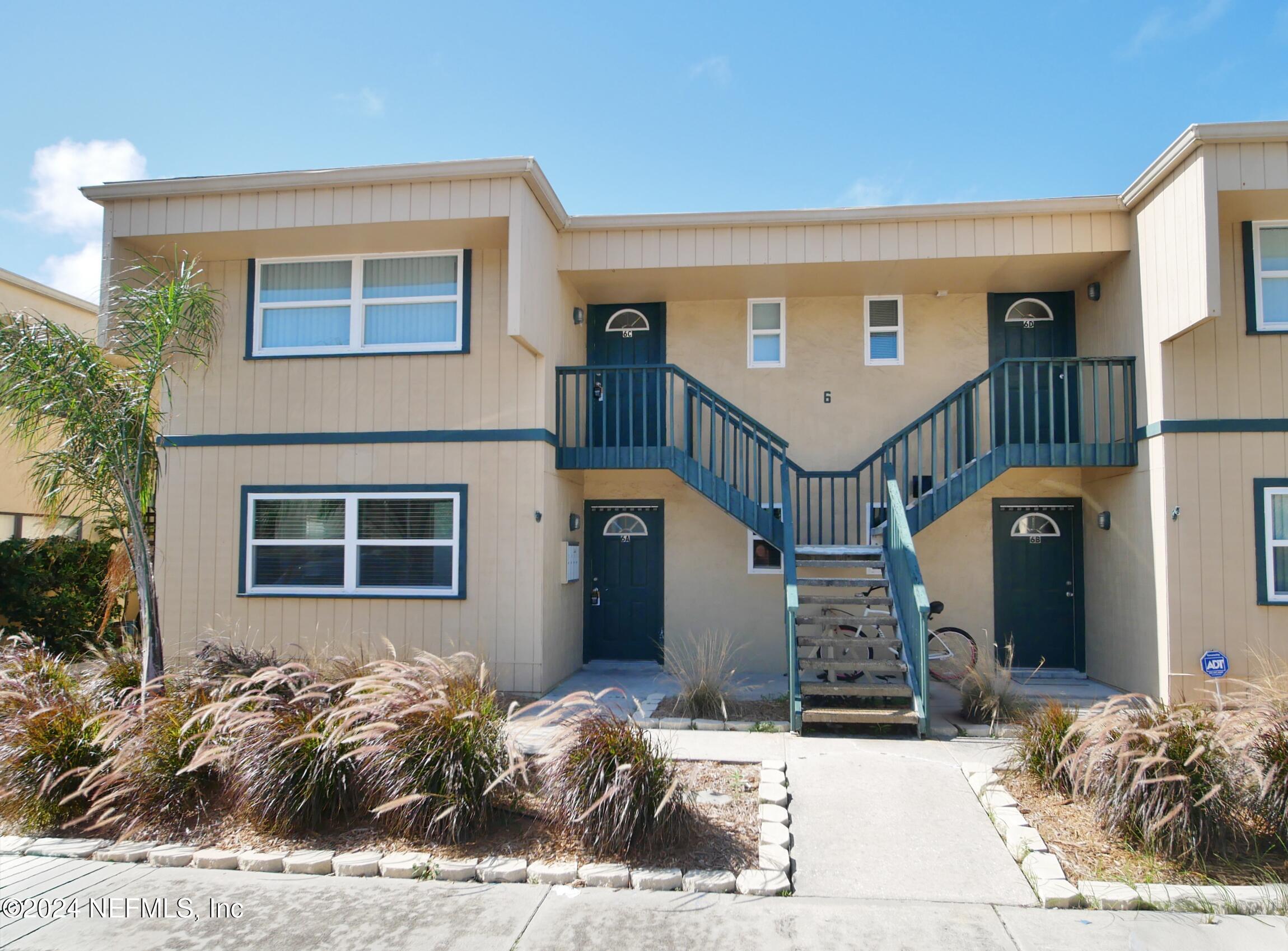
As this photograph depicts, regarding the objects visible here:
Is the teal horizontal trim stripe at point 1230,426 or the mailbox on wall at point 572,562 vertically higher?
the teal horizontal trim stripe at point 1230,426

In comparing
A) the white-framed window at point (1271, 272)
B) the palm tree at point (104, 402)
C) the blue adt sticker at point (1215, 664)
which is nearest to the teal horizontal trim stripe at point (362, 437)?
the palm tree at point (104, 402)

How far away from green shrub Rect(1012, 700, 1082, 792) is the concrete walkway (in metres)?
1.41

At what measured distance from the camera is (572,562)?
9.70 meters

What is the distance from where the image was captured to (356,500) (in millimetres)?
9102

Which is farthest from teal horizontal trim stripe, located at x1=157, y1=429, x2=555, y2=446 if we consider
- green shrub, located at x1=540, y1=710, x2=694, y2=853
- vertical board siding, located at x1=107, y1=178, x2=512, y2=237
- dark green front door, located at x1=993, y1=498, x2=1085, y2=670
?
dark green front door, located at x1=993, y1=498, x2=1085, y2=670

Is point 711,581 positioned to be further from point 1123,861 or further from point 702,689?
point 1123,861

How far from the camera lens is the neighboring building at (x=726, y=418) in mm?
8031

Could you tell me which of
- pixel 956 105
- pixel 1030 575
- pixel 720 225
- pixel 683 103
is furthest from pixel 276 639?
pixel 956 105

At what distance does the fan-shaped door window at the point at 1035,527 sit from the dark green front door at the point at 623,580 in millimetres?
4541

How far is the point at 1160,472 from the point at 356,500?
28.3 feet

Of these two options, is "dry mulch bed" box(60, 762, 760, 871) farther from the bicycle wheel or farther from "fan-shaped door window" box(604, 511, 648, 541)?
"fan-shaped door window" box(604, 511, 648, 541)

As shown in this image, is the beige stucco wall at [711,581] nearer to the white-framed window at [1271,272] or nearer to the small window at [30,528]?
the white-framed window at [1271,272]

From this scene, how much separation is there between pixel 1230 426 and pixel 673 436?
579 cm

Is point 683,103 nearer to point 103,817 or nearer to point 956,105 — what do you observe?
point 956,105
